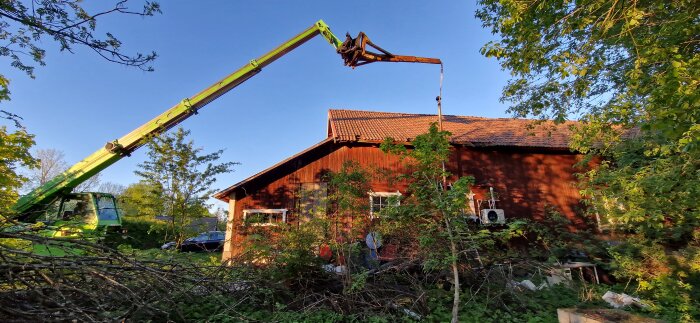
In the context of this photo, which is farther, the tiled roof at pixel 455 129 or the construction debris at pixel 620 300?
the tiled roof at pixel 455 129

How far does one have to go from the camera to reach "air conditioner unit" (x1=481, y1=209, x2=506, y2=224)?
1095 centimetres

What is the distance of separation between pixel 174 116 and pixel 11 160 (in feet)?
11.9

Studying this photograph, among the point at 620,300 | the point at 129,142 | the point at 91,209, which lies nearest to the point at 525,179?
the point at 620,300

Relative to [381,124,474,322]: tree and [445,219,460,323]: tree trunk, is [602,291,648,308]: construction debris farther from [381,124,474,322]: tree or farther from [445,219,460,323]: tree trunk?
[445,219,460,323]: tree trunk

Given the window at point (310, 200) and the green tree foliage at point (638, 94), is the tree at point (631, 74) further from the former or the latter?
the window at point (310, 200)

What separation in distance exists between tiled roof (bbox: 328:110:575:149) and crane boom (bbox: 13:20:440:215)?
290 cm

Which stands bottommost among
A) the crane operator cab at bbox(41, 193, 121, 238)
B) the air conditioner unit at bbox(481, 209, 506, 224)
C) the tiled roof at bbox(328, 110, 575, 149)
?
the air conditioner unit at bbox(481, 209, 506, 224)

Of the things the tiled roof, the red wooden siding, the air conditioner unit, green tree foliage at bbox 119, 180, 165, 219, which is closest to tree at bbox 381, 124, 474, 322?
the red wooden siding

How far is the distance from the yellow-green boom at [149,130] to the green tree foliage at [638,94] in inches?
207

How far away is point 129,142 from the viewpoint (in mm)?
9383

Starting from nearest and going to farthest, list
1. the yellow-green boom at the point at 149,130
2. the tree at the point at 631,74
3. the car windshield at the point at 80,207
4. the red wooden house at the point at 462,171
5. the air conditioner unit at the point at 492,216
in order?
the tree at the point at 631,74, the yellow-green boom at the point at 149,130, the car windshield at the point at 80,207, the air conditioner unit at the point at 492,216, the red wooden house at the point at 462,171

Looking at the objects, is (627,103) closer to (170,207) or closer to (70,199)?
(170,207)

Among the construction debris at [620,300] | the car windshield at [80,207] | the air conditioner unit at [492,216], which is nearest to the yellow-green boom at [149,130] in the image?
the car windshield at [80,207]

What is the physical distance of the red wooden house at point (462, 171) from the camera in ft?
36.8
